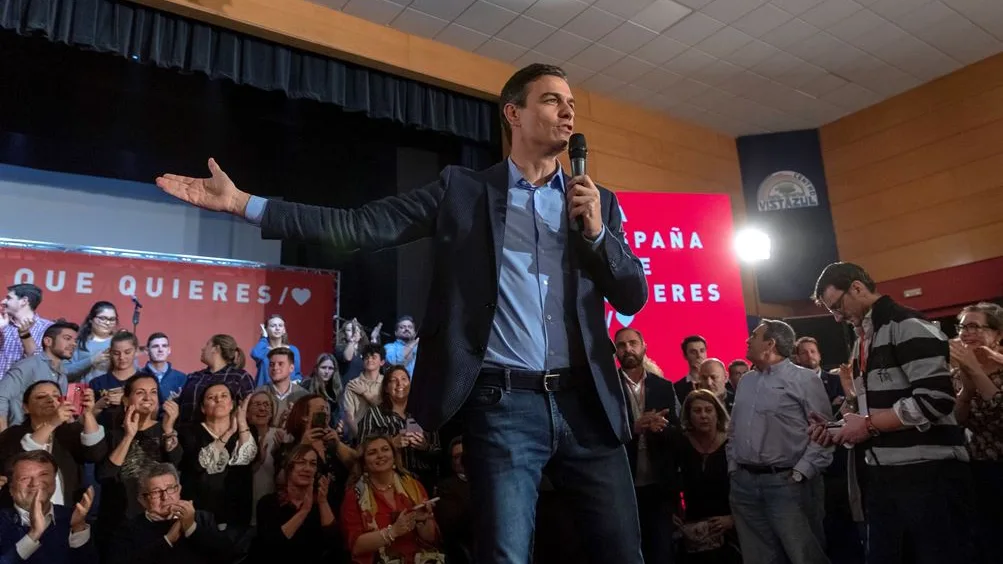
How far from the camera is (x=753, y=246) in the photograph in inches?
220

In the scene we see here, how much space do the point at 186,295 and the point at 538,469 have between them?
12.9ft

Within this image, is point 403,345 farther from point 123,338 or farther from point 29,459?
point 29,459

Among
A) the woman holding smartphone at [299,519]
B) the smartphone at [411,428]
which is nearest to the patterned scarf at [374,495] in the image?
the woman holding smartphone at [299,519]

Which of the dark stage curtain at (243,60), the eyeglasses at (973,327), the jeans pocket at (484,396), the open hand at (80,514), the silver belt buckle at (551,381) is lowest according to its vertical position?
the open hand at (80,514)

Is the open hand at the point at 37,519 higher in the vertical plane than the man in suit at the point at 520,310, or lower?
lower

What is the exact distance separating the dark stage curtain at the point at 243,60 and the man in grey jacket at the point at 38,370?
1.46m

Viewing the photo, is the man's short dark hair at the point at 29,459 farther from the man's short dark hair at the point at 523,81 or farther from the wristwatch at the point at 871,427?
the wristwatch at the point at 871,427

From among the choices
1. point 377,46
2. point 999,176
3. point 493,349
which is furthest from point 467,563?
point 999,176

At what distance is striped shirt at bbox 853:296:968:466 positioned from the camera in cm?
221

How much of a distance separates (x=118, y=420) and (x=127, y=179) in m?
2.06

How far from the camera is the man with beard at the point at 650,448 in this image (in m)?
3.06

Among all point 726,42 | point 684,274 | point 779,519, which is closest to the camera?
point 779,519

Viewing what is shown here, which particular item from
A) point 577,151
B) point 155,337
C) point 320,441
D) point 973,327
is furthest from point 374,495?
point 973,327

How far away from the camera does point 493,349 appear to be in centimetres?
108
